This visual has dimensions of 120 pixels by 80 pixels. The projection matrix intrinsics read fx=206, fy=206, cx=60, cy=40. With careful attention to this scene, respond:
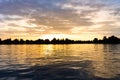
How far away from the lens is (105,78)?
2614 cm

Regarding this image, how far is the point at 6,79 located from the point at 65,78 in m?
7.36

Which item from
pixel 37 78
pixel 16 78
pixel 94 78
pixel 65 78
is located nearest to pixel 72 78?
pixel 65 78

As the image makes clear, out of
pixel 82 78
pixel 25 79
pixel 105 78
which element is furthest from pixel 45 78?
pixel 105 78

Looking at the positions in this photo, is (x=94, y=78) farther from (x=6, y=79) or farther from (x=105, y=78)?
(x=6, y=79)

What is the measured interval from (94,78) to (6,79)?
11.0 metres

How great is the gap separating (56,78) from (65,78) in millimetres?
1151

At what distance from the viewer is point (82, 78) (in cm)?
2636

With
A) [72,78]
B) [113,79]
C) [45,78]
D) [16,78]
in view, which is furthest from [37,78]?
[113,79]

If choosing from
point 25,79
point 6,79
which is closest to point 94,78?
point 25,79

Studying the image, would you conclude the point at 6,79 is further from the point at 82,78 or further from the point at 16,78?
the point at 82,78

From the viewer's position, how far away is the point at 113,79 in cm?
2558

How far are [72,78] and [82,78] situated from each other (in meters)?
1.28

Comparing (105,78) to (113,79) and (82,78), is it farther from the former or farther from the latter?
(82,78)

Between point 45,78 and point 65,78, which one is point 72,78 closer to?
point 65,78
